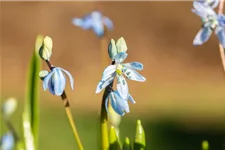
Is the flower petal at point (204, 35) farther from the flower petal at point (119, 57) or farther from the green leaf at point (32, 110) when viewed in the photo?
the green leaf at point (32, 110)

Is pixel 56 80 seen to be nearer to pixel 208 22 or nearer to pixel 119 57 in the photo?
pixel 119 57

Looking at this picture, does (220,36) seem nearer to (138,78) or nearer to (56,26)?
(138,78)

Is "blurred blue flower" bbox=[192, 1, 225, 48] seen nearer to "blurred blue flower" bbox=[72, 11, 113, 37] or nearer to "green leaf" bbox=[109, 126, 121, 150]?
"green leaf" bbox=[109, 126, 121, 150]

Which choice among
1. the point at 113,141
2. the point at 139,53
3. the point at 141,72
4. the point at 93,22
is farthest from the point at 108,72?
the point at 139,53

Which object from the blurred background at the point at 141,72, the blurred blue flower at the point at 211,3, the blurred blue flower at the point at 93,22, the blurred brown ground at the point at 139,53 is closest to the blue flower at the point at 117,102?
the blurred blue flower at the point at 211,3

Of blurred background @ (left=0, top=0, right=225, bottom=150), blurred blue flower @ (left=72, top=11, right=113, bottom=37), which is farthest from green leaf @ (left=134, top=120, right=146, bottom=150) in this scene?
blurred background @ (left=0, top=0, right=225, bottom=150)

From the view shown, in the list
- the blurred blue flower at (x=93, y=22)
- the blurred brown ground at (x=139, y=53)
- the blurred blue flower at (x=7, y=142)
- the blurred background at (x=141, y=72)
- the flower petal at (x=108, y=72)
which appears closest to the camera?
the flower petal at (x=108, y=72)
